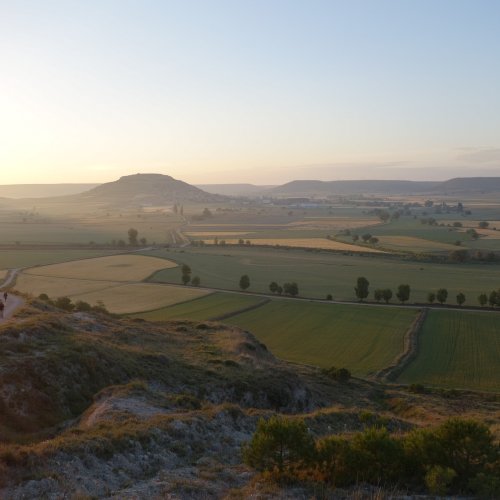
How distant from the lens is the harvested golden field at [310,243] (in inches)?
5020

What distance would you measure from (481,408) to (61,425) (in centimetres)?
2666

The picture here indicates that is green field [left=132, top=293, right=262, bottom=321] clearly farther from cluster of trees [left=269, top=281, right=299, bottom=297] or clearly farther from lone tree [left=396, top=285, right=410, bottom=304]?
lone tree [left=396, top=285, right=410, bottom=304]

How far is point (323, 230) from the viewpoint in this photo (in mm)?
179250

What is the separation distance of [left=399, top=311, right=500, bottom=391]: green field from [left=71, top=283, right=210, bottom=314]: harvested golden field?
33.6 metres

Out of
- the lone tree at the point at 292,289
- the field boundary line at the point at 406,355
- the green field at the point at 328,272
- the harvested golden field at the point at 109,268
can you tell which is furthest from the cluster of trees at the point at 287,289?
the harvested golden field at the point at 109,268

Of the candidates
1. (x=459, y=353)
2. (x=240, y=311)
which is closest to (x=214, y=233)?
(x=240, y=311)

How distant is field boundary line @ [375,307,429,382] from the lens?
146 feet

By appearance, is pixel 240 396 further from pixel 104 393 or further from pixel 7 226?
pixel 7 226

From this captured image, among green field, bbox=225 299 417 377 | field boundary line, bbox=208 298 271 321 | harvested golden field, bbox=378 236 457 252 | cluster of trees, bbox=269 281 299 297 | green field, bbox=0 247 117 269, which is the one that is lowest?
green field, bbox=225 299 417 377

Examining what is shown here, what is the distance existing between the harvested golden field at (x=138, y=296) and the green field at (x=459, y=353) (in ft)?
110

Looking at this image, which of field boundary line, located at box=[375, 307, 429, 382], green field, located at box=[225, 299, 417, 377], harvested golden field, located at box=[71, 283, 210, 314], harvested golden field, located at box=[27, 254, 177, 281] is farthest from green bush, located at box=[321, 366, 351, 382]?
harvested golden field, located at box=[27, 254, 177, 281]

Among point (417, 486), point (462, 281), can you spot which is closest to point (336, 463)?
point (417, 486)

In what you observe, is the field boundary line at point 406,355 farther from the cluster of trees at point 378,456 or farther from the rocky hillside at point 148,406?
the cluster of trees at point 378,456

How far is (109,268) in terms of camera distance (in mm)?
99562
